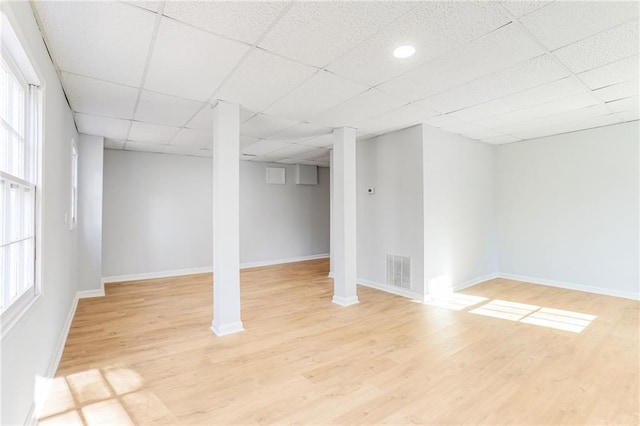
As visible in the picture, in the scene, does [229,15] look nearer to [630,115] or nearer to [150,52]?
[150,52]

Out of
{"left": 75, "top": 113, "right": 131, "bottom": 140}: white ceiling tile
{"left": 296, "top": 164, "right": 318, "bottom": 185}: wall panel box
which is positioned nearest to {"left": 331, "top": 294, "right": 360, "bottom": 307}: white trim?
{"left": 75, "top": 113, "right": 131, "bottom": 140}: white ceiling tile

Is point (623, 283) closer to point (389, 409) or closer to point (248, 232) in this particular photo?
point (389, 409)

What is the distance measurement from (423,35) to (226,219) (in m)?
2.49

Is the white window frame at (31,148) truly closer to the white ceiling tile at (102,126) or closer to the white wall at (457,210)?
the white ceiling tile at (102,126)

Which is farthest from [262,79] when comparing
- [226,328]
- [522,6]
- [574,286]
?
[574,286]

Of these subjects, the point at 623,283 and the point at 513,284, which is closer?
the point at 623,283

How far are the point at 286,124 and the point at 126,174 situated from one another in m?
3.69

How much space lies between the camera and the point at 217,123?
3.36 m

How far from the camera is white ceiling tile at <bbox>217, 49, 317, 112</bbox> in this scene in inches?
99.0

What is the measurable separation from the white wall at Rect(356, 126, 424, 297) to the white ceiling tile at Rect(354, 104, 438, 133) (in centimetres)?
29

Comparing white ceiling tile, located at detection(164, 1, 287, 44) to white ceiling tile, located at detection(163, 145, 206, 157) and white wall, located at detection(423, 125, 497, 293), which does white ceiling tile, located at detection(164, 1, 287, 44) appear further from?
white ceiling tile, located at detection(163, 145, 206, 157)

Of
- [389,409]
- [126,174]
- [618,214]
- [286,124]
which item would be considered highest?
[286,124]

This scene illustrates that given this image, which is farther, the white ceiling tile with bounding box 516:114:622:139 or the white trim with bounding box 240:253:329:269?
the white trim with bounding box 240:253:329:269

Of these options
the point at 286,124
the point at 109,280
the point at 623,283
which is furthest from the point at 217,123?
the point at 623,283
